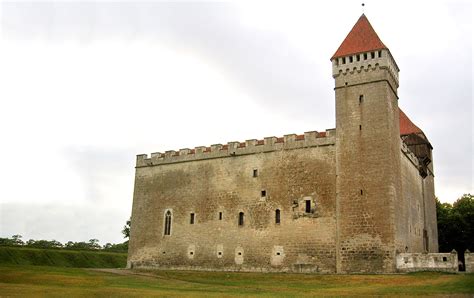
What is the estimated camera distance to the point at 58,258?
52.0 meters

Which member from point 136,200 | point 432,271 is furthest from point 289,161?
point 136,200

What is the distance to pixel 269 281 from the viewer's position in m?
30.2

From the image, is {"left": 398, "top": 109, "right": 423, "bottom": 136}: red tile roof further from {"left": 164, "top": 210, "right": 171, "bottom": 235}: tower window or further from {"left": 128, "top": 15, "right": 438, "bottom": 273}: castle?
{"left": 164, "top": 210, "right": 171, "bottom": 235}: tower window

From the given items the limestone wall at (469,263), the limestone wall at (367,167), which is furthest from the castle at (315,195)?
the limestone wall at (469,263)

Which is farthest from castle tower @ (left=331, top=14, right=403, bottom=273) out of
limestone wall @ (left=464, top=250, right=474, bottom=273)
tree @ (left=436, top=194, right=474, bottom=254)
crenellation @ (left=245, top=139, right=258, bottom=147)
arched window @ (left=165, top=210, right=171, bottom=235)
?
tree @ (left=436, top=194, right=474, bottom=254)

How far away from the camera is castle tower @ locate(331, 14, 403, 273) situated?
3196cm

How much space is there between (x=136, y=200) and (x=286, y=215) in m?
15.9

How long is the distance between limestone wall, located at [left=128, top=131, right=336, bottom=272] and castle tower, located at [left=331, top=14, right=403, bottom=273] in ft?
3.43

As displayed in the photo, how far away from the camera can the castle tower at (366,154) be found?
105 ft

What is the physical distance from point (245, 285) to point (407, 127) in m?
24.4

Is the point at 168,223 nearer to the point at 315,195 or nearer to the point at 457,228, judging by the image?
the point at 315,195

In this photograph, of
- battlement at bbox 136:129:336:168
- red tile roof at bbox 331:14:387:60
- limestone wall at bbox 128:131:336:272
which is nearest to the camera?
limestone wall at bbox 128:131:336:272

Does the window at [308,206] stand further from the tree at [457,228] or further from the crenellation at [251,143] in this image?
the tree at [457,228]

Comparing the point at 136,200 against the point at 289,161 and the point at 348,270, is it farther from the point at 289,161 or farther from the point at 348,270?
the point at 348,270
